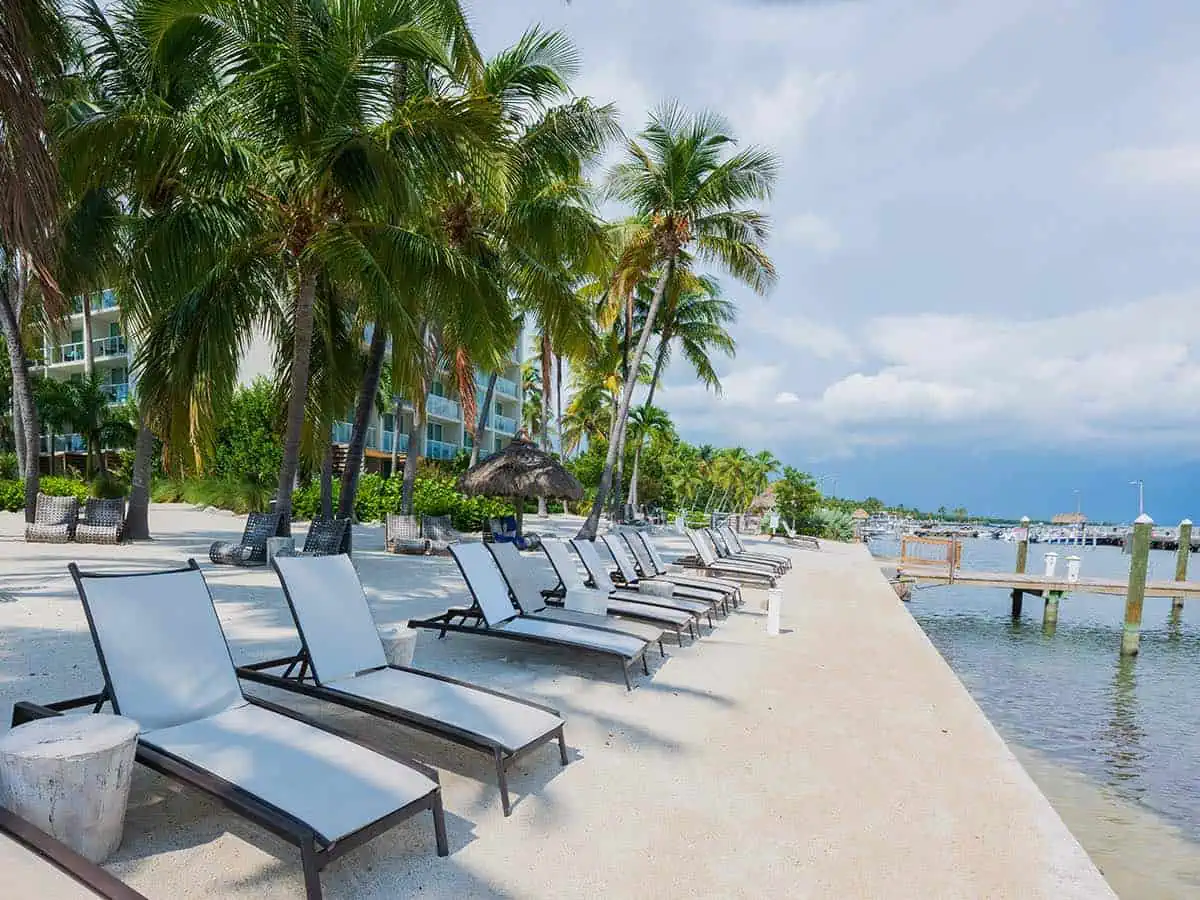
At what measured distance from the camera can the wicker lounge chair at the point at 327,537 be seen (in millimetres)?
10289

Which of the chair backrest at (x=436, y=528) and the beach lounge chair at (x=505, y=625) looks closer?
the beach lounge chair at (x=505, y=625)

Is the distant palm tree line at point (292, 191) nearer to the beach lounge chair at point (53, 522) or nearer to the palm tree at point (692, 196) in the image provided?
the beach lounge chair at point (53, 522)

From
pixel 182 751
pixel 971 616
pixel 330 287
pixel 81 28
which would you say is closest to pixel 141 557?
pixel 330 287

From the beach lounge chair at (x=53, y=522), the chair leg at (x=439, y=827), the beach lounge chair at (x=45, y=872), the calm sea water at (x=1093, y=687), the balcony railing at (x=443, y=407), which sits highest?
the balcony railing at (x=443, y=407)

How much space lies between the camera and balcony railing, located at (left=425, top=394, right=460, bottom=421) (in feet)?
125

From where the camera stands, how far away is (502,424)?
163 ft

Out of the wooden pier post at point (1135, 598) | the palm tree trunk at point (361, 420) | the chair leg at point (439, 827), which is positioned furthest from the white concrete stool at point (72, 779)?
the wooden pier post at point (1135, 598)

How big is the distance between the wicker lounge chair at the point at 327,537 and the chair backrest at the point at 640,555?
3.88 m

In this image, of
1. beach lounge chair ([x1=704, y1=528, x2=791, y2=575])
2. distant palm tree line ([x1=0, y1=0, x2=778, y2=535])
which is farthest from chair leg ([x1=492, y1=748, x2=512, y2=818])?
beach lounge chair ([x1=704, y1=528, x2=791, y2=575])

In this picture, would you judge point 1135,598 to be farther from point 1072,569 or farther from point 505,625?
point 505,625

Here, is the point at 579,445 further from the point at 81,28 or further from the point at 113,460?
the point at 81,28

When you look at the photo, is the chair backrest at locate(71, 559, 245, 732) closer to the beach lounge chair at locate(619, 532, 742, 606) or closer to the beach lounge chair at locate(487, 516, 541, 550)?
the beach lounge chair at locate(619, 532, 742, 606)

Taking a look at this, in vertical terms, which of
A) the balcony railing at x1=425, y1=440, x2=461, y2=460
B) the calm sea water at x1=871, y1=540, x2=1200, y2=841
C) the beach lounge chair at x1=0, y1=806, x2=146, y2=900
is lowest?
the calm sea water at x1=871, y1=540, x2=1200, y2=841

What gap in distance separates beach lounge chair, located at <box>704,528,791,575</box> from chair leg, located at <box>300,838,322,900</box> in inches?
433
